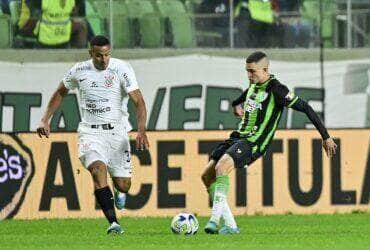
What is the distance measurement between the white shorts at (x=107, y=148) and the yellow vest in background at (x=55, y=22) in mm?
7195

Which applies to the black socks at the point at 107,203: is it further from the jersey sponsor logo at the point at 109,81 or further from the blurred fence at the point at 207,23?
the blurred fence at the point at 207,23

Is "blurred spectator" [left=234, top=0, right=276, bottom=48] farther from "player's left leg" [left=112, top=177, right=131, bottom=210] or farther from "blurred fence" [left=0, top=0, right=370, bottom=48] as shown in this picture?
"player's left leg" [left=112, top=177, right=131, bottom=210]

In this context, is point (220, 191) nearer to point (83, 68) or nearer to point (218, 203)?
point (218, 203)

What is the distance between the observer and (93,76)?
13.2 m

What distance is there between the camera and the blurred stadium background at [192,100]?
16.8 m

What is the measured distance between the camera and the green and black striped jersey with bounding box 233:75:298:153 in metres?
12.7

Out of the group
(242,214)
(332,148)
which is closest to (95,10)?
(242,214)

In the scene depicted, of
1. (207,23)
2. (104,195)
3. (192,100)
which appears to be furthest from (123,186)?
(207,23)

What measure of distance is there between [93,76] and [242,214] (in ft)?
15.1

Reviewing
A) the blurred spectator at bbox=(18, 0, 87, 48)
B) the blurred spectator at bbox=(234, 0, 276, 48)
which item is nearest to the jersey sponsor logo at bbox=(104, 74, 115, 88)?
the blurred spectator at bbox=(18, 0, 87, 48)

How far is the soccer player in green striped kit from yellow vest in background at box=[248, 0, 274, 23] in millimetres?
8205

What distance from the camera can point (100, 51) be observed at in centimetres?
1286

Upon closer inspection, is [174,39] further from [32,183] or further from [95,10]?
[32,183]

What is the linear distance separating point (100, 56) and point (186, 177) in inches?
176
